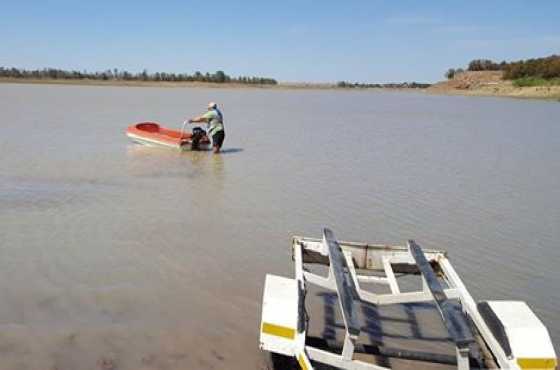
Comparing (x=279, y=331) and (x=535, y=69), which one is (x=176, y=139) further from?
(x=535, y=69)

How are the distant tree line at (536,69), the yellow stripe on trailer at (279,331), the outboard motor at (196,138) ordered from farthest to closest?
the distant tree line at (536,69)
the outboard motor at (196,138)
the yellow stripe on trailer at (279,331)

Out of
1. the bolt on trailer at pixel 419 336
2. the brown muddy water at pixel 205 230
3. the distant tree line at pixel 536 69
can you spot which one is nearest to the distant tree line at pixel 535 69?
the distant tree line at pixel 536 69

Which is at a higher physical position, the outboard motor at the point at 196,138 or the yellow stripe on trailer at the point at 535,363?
the yellow stripe on trailer at the point at 535,363

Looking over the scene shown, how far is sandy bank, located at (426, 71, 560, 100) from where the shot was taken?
59.7 metres

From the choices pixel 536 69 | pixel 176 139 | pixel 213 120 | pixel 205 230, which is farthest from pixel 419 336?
pixel 536 69

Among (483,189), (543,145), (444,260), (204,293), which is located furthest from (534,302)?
(543,145)

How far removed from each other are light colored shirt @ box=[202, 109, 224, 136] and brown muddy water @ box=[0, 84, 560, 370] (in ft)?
2.32

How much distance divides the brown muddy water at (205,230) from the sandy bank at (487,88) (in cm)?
5033

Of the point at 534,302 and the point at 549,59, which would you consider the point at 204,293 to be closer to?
the point at 534,302

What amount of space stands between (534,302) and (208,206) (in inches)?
188

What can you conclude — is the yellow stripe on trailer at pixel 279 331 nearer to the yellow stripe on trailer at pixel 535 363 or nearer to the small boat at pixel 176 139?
the yellow stripe on trailer at pixel 535 363

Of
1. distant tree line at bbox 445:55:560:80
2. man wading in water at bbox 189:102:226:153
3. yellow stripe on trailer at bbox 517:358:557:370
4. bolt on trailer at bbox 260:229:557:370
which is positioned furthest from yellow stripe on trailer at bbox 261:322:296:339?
distant tree line at bbox 445:55:560:80

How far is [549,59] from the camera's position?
7288 centimetres

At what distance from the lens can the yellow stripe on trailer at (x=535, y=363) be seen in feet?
10.4
